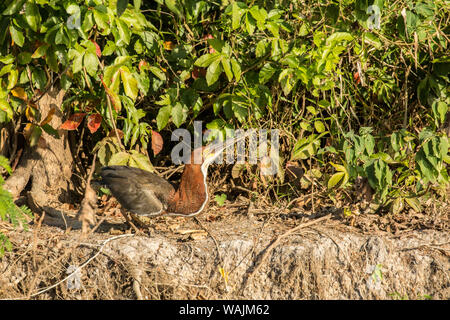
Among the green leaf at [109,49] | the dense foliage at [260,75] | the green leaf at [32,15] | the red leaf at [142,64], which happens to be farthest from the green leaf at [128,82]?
the green leaf at [32,15]

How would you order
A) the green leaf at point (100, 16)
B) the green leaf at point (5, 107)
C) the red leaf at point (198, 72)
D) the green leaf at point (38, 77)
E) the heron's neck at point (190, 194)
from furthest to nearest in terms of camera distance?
the red leaf at point (198, 72) → the green leaf at point (38, 77) → the heron's neck at point (190, 194) → the green leaf at point (5, 107) → the green leaf at point (100, 16)

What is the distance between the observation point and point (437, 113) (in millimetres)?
4707

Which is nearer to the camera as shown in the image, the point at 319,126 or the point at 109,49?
the point at 109,49

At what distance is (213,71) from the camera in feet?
14.5

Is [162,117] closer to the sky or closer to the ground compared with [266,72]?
closer to the ground

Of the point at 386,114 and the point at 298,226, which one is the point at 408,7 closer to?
the point at 386,114

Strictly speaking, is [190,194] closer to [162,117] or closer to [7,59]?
[162,117]

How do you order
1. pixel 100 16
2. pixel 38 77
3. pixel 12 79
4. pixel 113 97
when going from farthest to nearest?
1. pixel 38 77
2. pixel 12 79
3. pixel 113 97
4. pixel 100 16

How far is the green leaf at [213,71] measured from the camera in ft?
14.5

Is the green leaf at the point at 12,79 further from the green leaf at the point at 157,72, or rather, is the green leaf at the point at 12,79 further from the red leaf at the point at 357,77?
the red leaf at the point at 357,77

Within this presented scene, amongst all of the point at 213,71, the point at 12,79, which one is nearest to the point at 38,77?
the point at 12,79

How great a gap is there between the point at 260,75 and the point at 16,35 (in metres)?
1.95

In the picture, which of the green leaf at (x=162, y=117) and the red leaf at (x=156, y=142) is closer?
the green leaf at (x=162, y=117)

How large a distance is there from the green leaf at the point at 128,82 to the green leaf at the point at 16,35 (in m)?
0.80
